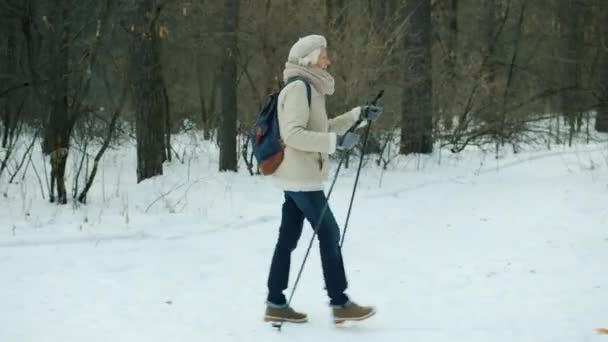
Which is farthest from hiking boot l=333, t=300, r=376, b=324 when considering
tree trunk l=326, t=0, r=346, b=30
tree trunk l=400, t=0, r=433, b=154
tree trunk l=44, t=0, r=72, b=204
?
tree trunk l=400, t=0, r=433, b=154

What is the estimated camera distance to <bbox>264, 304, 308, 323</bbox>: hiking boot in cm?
490

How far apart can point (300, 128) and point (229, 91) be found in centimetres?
882

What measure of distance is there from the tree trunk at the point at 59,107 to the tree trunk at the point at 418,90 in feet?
23.0

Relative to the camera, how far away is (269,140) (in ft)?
15.4

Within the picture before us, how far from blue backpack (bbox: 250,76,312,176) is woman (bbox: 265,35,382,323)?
0.04m

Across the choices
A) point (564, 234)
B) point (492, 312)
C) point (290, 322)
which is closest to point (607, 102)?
point (564, 234)

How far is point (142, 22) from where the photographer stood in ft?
36.1

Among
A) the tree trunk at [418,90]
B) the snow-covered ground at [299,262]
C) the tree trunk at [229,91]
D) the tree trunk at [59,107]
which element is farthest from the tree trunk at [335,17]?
the tree trunk at [59,107]

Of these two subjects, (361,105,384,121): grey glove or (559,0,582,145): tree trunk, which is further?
(559,0,582,145): tree trunk

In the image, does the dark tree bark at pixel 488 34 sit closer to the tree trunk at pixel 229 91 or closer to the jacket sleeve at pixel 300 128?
the tree trunk at pixel 229 91

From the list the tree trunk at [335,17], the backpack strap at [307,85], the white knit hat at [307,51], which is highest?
the tree trunk at [335,17]

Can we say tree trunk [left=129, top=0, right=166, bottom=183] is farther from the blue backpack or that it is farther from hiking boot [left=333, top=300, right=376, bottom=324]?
hiking boot [left=333, top=300, right=376, bottom=324]

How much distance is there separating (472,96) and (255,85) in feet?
19.2

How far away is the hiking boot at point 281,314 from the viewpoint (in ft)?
16.1
